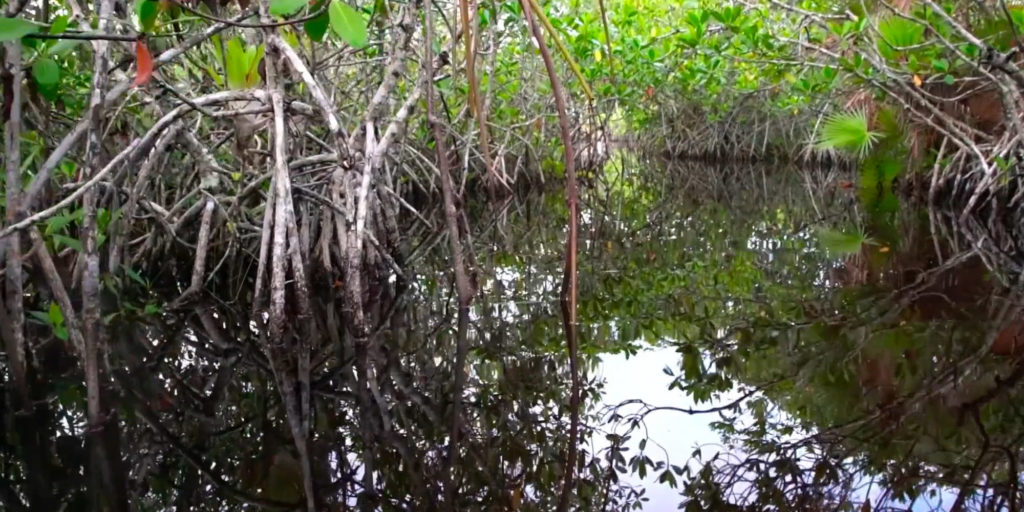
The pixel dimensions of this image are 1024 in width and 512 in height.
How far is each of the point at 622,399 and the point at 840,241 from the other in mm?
3600

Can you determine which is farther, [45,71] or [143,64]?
[45,71]

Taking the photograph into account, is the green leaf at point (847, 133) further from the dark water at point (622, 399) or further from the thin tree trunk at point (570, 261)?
the thin tree trunk at point (570, 261)

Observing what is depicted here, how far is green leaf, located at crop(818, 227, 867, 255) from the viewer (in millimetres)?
5145

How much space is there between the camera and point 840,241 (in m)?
5.50

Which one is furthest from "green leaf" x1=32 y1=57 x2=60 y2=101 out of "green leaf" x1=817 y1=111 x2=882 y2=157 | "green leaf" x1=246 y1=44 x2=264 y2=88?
"green leaf" x1=817 y1=111 x2=882 y2=157

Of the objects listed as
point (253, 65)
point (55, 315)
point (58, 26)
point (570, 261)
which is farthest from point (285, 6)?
point (253, 65)

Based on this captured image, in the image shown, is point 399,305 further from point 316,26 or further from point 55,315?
point 316,26

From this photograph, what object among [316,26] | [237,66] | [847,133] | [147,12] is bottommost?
[316,26]

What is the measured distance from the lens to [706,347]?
121 inches

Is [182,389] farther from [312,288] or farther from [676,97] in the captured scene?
[676,97]

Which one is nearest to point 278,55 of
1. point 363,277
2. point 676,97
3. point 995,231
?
point 363,277

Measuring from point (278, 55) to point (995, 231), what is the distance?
4.84 metres

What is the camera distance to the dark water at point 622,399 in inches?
73.5

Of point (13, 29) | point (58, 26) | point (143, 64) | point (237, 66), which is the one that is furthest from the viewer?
point (237, 66)
